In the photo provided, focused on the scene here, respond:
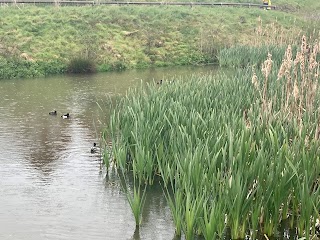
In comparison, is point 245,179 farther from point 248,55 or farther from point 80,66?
point 80,66

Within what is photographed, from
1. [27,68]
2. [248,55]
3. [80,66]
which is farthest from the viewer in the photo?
[80,66]

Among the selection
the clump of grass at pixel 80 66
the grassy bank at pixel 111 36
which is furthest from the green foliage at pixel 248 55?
the clump of grass at pixel 80 66

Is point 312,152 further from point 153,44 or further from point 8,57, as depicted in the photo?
point 153,44

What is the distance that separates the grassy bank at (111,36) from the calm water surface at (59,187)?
9079 mm

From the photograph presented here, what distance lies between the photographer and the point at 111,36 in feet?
97.9

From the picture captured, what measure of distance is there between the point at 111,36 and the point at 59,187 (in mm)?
21819

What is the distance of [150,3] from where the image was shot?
38.8m

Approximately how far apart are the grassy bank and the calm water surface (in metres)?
9.08

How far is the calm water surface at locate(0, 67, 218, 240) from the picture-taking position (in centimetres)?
708

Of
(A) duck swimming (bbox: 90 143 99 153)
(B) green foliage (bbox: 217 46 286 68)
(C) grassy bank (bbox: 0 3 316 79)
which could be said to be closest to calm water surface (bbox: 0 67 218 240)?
(A) duck swimming (bbox: 90 143 99 153)

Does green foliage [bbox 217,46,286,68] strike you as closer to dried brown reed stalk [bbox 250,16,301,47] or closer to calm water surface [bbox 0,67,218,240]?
dried brown reed stalk [bbox 250,16,301,47]

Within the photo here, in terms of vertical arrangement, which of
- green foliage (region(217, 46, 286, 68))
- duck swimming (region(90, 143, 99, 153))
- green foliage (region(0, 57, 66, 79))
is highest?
green foliage (region(217, 46, 286, 68))

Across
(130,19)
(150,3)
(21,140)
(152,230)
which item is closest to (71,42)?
(130,19)

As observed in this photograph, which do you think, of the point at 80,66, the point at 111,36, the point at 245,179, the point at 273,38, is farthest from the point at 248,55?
the point at 245,179
